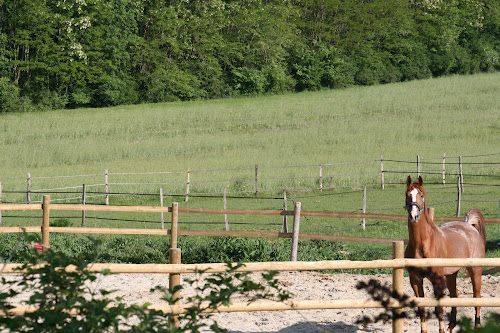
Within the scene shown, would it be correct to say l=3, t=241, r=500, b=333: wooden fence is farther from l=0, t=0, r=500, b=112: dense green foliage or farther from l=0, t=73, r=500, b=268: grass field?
l=0, t=0, r=500, b=112: dense green foliage

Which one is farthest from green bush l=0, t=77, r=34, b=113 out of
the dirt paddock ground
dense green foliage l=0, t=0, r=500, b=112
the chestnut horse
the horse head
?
the horse head

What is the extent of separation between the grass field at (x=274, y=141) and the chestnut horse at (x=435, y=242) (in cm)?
925

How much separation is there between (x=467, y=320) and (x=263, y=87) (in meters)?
56.1

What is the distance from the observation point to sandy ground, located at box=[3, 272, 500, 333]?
301 inches

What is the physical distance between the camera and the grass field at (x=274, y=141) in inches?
928

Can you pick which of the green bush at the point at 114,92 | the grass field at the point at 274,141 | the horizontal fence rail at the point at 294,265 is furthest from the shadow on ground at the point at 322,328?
the green bush at the point at 114,92

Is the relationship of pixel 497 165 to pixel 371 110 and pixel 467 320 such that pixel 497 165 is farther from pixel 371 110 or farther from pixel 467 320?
pixel 467 320

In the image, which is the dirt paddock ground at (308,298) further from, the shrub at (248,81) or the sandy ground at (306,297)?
the shrub at (248,81)

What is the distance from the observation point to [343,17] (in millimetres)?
68438

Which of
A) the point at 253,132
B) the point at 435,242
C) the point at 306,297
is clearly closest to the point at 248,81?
the point at 253,132

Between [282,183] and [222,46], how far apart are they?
3193 cm

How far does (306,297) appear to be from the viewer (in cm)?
910

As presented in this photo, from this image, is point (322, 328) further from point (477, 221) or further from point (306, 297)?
point (477, 221)

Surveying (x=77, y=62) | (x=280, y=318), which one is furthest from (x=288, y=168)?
(x=77, y=62)
